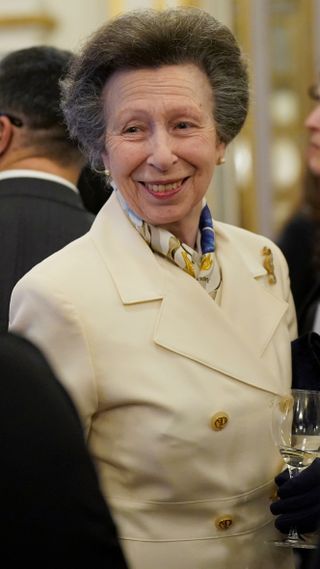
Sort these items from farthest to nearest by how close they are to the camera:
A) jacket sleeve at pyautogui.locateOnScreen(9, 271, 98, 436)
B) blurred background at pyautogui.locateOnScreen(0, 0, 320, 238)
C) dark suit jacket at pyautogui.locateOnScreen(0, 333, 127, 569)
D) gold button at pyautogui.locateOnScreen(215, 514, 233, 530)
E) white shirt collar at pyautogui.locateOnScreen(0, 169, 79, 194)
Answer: blurred background at pyautogui.locateOnScreen(0, 0, 320, 238)
white shirt collar at pyautogui.locateOnScreen(0, 169, 79, 194)
gold button at pyautogui.locateOnScreen(215, 514, 233, 530)
jacket sleeve at pyautogui.locateOnScreen(9, 271, 98, 436)
dark suit jacket at pyautogui.locateOnScreen(0, 333, 127, 569)

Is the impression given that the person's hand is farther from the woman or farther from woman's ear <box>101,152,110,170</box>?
woman's ear <box>101,152,110,170</box>

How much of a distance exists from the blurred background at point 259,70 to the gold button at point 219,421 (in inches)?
142

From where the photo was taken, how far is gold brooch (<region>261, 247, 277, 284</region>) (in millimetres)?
2695

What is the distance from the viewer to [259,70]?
7273mm

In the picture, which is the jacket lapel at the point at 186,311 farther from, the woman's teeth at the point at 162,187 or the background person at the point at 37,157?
the background person at the point at 37,157

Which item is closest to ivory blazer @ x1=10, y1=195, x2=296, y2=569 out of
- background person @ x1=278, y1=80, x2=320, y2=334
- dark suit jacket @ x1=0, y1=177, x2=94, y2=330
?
dark suit jacket @ x1=0, y1=177, x2=94, y2=330

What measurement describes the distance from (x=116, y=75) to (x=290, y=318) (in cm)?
72

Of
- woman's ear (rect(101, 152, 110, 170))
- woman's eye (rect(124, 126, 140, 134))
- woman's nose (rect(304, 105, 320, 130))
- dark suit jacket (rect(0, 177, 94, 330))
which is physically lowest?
dark suit jacket (rect(0, 177, 94, 330))

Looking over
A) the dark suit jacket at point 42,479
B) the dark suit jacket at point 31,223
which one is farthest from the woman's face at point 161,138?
the dark suit jacket at point 42,479

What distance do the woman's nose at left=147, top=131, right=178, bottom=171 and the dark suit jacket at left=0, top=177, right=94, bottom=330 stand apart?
27.4 inches

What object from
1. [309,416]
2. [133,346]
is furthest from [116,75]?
[309,416]

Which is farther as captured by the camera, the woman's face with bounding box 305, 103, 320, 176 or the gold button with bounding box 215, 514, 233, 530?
the woman's face with bounding box 305, 103, 320, 176

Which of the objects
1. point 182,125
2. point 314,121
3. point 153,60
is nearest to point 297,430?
point 182,125

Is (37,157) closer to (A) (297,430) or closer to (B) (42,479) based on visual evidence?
(A) (297,430)
